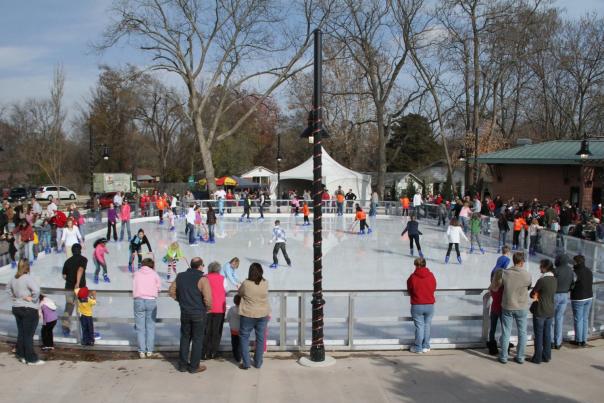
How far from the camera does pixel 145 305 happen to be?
23.6 feet

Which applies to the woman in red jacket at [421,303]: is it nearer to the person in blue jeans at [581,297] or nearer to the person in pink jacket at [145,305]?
the person in blue jeans at [581,297]

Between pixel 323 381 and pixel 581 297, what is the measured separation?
3.86 m

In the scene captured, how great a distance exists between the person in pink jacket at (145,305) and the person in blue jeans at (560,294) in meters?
5.20

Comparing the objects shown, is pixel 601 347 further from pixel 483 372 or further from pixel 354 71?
pixel 354 71

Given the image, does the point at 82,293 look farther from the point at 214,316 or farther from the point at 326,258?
the point at 326,258

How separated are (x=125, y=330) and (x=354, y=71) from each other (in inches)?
1728

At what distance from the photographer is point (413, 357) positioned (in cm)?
742

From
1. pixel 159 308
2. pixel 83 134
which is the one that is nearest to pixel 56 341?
pixel 159 308

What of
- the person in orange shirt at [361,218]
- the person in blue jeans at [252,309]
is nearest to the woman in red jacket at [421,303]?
the person in blue jeans at [252,309]

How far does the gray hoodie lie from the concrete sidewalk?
2.48 ft

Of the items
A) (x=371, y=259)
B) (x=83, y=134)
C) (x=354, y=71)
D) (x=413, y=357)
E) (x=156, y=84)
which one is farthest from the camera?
(x=83, y=134)

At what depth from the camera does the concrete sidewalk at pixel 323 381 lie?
6.12 m

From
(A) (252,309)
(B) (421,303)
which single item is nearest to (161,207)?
(A) (252,309)

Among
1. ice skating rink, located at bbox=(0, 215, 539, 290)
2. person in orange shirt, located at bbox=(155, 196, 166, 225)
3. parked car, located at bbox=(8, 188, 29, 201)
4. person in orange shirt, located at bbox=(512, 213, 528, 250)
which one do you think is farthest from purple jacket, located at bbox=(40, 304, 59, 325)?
parked car, located at bbox=(8, 188, 29, 201)
